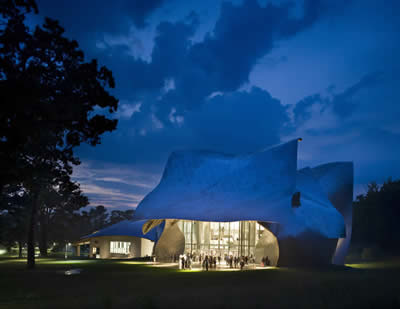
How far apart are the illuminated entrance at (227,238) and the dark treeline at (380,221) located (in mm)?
23131

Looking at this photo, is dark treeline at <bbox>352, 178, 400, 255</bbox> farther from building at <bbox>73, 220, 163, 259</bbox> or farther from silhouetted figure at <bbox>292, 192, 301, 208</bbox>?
building at <bbox>73, 220, 163, 259</bbox>

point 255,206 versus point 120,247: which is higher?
point 255,206

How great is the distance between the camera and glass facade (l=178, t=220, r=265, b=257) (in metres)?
37.6

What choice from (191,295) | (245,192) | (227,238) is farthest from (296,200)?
(191,295)

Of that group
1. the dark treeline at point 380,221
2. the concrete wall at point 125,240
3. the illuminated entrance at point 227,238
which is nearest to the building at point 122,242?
the concrete wall at point 125,240

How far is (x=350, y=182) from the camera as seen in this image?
3866 cm

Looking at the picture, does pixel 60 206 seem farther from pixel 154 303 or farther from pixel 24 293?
pixel 154 303

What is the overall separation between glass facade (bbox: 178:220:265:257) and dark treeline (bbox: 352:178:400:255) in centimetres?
2310

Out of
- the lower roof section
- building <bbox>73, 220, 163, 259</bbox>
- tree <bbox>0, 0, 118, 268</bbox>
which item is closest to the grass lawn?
tree <bbox>0, 0, 118, 268</bbox>

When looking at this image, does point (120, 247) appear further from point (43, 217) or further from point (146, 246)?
point (43, 217)

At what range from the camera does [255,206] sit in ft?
102

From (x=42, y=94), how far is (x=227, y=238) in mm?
27283

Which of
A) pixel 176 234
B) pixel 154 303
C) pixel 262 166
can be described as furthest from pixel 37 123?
pixel 176 234

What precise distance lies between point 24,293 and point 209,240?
2683 cm
